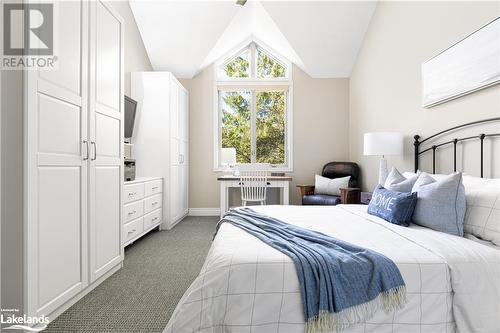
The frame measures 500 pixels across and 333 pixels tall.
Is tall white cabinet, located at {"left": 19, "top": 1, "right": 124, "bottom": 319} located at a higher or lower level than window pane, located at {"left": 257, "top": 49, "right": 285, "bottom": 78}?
lower

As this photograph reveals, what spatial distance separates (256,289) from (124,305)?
1224 mm

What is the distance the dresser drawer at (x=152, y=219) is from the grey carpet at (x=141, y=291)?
21 cm

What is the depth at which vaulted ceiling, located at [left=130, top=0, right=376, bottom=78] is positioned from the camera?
14.5 feet

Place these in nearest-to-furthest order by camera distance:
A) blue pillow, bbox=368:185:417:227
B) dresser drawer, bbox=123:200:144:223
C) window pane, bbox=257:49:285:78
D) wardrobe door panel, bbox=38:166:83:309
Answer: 1. wardrobe door panel, bbox=38:166:83:309
2. blue pillow, bbox=368:185:417:227
3. dresser drawer, bbox=123:200:144:223
4. window pane, bbox=257:49:285:78

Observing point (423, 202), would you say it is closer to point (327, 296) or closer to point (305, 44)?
point (327, 296)

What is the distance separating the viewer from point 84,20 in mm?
2201

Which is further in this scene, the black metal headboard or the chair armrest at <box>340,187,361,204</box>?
the chair armrest at <box>340,187,361,204</box>

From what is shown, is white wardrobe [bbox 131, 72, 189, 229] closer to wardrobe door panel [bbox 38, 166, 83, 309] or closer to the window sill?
the window sill

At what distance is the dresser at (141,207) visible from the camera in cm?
329

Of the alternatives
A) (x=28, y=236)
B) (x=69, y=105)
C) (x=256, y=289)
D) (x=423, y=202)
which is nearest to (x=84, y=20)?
(x=69, y=105)

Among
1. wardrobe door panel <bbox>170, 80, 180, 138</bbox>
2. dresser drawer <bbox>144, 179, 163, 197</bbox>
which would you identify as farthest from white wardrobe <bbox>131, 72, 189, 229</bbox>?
dresser drawer <bbox>144, 179, 163, 197</bbox>

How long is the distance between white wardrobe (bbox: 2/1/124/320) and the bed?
0.95 m

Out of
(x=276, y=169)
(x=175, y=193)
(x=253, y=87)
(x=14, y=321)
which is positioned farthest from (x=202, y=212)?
(x=14, y=321)

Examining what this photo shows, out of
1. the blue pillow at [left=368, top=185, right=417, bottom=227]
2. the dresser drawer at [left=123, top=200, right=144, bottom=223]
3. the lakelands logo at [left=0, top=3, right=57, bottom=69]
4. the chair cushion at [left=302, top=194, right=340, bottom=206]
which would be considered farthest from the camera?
the chair cushion at [left=302, top=194, right=340, bottom=206]
